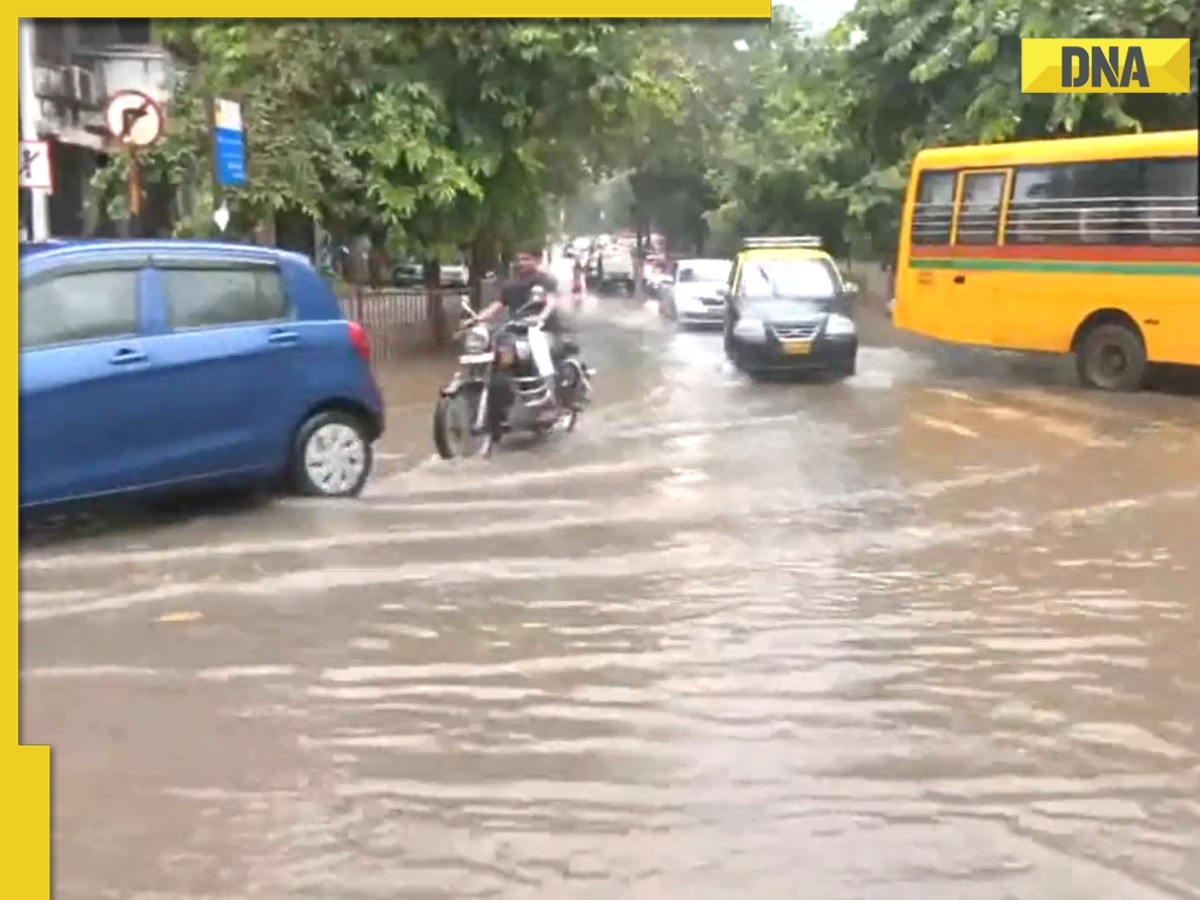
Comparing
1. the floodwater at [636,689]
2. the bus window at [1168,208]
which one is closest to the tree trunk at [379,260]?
the bus window at [1168,208]

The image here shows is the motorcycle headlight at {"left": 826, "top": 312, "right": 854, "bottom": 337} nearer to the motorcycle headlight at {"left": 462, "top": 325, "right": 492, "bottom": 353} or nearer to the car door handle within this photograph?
the motorcycle headlight at {"left": 462, "top": 325, "right": 492, "bottom": 353}

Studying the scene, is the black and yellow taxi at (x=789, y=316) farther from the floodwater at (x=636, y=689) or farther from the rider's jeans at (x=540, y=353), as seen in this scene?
the floodwater at (x=636, y=689)

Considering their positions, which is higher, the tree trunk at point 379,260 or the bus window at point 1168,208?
the bus window at point 1168,208

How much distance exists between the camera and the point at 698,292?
31891 mm

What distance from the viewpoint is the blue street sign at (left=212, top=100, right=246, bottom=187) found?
42.9 feet

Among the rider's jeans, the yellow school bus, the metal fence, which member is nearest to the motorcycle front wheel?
the rider's jeans

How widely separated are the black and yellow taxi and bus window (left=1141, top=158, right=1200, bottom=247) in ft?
12.3

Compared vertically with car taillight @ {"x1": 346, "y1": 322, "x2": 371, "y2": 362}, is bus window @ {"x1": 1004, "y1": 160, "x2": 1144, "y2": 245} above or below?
above

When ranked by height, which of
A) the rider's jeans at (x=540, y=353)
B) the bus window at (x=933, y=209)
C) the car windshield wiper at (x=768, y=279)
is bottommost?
the rider's jeans at (x=540, y=353)

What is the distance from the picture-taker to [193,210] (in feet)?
63.4

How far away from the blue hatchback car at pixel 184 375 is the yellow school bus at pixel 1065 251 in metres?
8.66

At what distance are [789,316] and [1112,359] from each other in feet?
11.8

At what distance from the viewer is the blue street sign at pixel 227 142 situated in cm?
1309

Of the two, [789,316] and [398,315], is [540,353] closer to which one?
[789,316]
